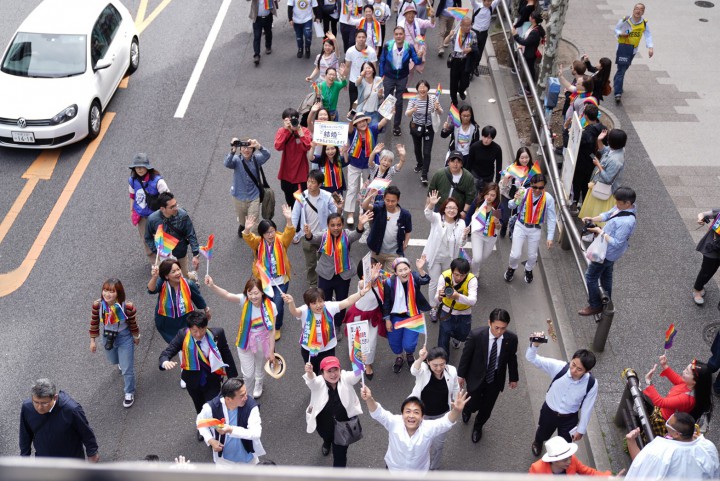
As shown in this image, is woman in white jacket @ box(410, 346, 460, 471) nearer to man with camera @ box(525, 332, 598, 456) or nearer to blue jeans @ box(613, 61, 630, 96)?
man with camera @ box(525, 332, 598, 456)

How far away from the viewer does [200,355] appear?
26.2 feet

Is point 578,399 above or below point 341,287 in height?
above

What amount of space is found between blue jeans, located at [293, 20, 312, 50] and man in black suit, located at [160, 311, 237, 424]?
9.67 metres

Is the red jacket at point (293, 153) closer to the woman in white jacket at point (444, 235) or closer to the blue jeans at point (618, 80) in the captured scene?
the woman in white jacket at point (444, 235)

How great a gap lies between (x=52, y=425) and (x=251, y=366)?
222cm

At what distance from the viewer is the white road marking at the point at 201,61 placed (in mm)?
15156

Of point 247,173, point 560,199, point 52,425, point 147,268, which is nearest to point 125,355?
point 52,425

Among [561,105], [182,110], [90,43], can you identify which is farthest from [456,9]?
[90,43]

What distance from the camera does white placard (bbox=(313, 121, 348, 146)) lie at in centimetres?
1095

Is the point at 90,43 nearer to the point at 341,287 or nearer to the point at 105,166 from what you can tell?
the point at 105,166

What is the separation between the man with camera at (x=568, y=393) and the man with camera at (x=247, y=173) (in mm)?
4466

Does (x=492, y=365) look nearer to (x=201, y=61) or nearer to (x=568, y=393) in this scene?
(x=568, y=393)

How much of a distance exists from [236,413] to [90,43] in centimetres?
961

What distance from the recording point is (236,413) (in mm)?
7113
